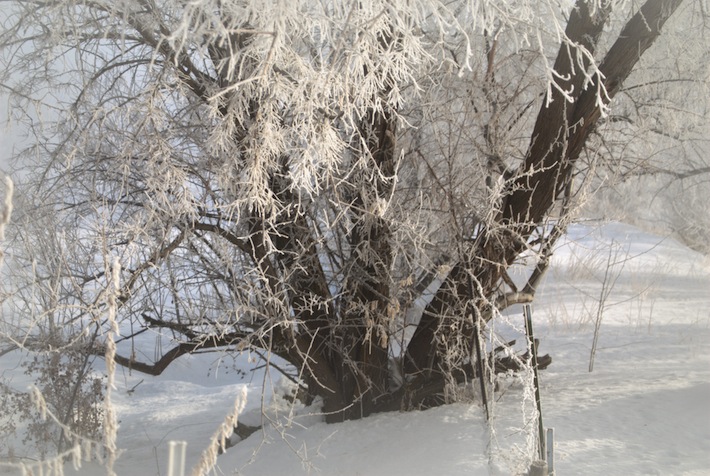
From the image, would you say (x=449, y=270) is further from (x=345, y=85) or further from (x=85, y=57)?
(x=85, y=57)

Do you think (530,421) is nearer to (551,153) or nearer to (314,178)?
(314,178)

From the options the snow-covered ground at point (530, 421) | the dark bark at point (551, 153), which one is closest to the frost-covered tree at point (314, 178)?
the dark bark at point (551, 153)

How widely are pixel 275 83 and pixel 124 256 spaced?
167 centimetres

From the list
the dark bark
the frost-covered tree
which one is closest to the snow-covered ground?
the frost-covered tree

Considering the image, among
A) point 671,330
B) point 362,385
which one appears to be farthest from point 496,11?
point 671,330

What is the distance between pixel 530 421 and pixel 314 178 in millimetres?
2163

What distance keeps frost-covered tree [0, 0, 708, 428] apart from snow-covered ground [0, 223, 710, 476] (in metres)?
0.52

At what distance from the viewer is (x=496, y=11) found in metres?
4.25

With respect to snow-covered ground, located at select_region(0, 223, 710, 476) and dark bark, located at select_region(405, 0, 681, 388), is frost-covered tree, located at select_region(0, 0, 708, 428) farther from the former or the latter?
snow-covered ground, located at select_region(0, 223, 710, 476)

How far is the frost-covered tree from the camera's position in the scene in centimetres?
476

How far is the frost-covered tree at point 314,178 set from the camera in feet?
15.6

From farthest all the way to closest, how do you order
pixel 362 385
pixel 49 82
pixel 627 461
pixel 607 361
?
1. pixel 607 361
2. pixel 362 385
3. pixel 49 82
4. pixel 627 461

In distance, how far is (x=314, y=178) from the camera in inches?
196

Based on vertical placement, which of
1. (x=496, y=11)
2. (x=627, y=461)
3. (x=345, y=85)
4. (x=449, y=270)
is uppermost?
(x=496, y=11)
